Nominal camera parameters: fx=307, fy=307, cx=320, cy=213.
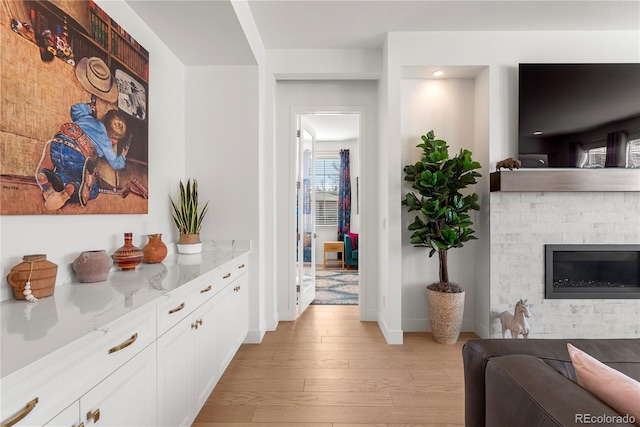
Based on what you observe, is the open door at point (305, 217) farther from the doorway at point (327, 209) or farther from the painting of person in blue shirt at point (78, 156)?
the painting of person in blue shirt at point (78, 156)

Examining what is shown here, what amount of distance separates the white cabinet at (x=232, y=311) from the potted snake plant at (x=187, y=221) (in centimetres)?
39

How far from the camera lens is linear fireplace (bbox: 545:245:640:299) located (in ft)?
8.91

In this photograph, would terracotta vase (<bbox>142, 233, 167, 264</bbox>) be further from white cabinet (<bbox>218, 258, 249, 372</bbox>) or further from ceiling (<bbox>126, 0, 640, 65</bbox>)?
ceiling (<bbox>126, 0, 640, 65</bbox>)

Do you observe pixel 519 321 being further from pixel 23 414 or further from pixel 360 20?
pixel 23 414

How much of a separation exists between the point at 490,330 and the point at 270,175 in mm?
Result: 2524

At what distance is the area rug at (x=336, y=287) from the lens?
409 cm

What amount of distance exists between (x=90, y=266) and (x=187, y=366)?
26.9 inches

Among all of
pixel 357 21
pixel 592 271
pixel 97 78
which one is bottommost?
pixel 592 271

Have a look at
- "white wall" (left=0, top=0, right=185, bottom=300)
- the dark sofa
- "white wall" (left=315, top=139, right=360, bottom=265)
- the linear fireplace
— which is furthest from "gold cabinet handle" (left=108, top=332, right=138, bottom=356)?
"white wall" (left=315, top=139, right=360, bottom=265)

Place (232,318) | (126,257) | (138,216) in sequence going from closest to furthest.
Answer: (126,257), (138,216), (232,318)

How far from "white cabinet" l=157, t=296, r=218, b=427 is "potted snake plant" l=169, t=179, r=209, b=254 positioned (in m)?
0.65

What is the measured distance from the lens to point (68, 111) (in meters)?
1.46

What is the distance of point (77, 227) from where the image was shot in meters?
1.56

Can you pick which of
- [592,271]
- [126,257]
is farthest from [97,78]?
[592,271]
